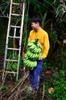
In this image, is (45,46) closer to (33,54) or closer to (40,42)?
(40,42)

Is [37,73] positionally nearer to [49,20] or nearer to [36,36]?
[36,36]

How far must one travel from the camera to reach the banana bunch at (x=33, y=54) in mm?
6465

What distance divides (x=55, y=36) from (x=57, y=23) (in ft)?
1.21

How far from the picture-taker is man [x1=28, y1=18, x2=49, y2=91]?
6496 millimetres

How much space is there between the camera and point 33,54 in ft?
21.3

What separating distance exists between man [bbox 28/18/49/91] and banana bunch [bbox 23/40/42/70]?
90 millimetres

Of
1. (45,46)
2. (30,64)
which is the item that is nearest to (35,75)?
(30,64)

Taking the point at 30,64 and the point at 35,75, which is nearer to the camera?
the point at 30,64

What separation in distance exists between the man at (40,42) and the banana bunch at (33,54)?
0.09 meters

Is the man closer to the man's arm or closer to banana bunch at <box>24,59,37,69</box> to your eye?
the man's arm

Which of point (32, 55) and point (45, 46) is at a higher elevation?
point (45, 46)

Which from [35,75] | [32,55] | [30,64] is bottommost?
[35,75]

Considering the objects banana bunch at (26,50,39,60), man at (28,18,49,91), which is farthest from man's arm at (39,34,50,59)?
banana bunch at (26,50,39,60)

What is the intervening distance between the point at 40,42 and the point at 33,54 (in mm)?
258
